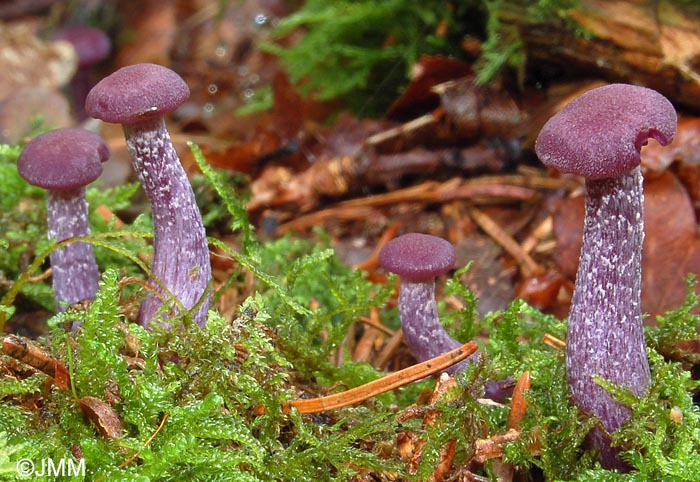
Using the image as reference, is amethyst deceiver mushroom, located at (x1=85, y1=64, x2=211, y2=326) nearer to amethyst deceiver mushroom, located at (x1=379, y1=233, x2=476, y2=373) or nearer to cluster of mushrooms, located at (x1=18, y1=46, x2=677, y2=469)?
cluster of mushrooms, located at (x1=18, y1=46, x2=677, y2=469)

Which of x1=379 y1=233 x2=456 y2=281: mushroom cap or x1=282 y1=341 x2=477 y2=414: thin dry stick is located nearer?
x1=282 y1=341 x2=477 y2=414: thin dry stick

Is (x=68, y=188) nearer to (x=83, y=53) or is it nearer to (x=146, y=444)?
(x=146, y=444)

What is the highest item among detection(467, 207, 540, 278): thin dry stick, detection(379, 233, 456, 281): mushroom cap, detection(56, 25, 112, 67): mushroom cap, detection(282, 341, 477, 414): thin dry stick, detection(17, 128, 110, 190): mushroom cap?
detection(17, 128, 110, 190): mushroom cap

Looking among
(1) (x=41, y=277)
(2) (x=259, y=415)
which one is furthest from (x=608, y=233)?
(1) (x=41, y=277)

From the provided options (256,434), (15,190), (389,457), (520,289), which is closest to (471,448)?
(389,457)

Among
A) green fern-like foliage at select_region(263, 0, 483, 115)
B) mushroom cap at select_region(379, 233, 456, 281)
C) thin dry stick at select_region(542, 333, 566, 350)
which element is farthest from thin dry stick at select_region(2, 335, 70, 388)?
green fern-like foliage at select_region(263, 0, 483, 115)

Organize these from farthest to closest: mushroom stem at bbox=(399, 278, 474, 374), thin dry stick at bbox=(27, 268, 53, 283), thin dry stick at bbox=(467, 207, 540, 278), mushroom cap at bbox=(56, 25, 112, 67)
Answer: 1. mushroom cap at bbox=(56, 25, 112, 67)
2. thin dry stick at bbox=(467, 207, 540, 278)
3. thin dry stick at bbox=(27, 268, 53, 283)
4. mushroom stem at bbox=(399, 278, 474, 374)

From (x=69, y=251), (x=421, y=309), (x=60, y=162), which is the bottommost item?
(x=421, y=309)
